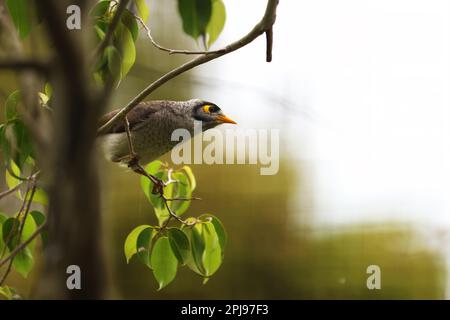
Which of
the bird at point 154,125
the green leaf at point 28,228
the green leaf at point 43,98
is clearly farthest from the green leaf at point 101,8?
the bird at point 154,125

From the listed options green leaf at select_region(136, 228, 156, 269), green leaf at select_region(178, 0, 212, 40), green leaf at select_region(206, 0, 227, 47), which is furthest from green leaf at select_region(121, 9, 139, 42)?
A: green leaf at select_region(178, 0, 212, 40)

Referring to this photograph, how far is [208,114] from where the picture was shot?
2096mm

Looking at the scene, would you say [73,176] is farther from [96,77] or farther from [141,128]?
[141,128]

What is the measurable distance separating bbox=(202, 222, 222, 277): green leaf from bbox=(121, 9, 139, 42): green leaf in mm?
421

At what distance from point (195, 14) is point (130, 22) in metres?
0.53

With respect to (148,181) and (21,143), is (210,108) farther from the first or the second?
(21,143)

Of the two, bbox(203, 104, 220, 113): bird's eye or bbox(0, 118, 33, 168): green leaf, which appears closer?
bbox(0, 118, 33, 168): green leaf

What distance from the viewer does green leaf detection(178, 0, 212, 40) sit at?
27.2 inches

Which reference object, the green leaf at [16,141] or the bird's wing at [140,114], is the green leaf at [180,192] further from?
the bird's wing at [140,114]

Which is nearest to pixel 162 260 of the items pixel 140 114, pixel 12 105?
pixel 12 105

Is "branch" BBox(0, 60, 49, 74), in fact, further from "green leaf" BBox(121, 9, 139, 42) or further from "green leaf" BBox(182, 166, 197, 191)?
"green leaf" BBox(182, 166, 197, 191)

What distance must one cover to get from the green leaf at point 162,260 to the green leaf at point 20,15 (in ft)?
1.67

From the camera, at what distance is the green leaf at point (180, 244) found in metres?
1.30
